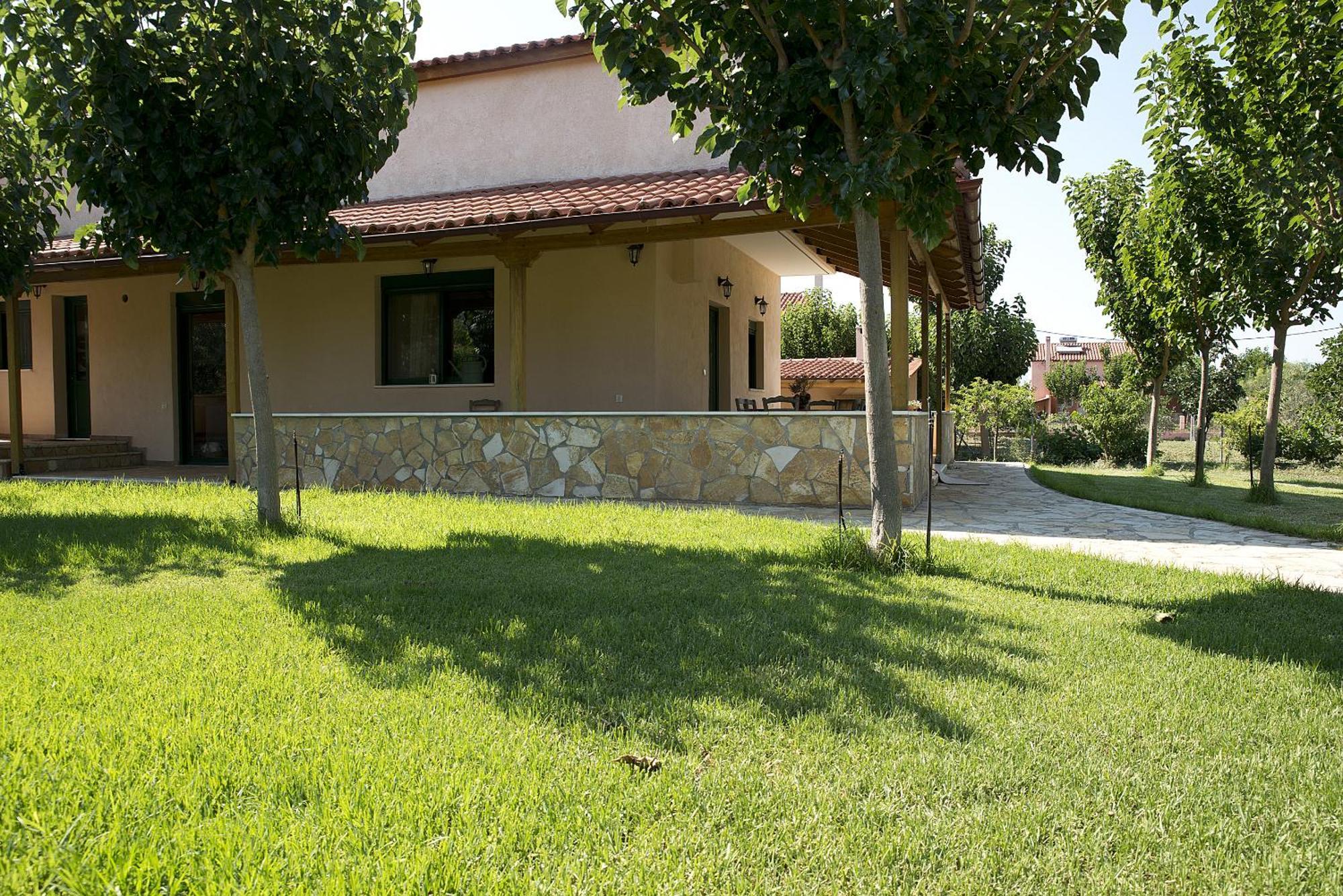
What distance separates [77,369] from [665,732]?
15.7 metres

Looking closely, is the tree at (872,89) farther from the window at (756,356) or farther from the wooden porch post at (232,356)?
the window at (756,356)

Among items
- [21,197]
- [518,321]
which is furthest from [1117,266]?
[21,197]

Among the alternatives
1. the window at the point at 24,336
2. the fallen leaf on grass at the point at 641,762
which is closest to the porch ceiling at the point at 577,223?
the window at the point at 24,336

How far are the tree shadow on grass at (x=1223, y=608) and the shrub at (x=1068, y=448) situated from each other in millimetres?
17023

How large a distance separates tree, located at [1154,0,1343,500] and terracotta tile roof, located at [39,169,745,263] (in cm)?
473

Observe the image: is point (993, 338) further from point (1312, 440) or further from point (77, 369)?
point (77, 369)

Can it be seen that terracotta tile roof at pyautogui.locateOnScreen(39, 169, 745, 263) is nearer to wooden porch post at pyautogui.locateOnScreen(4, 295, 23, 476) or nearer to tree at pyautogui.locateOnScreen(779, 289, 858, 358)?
→ wooden porch post at pyautogui.locateOnScreen(4, 295, 23, 476)

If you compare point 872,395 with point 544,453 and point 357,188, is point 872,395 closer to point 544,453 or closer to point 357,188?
point 357,188

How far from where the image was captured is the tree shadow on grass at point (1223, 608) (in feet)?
13.6

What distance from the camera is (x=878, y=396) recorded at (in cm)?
600

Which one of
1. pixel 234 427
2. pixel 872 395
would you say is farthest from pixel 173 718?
pixel 234 427

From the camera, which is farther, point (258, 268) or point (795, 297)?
point (795, 297)

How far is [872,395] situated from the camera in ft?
19.7

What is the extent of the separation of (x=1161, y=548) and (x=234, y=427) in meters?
10.4
